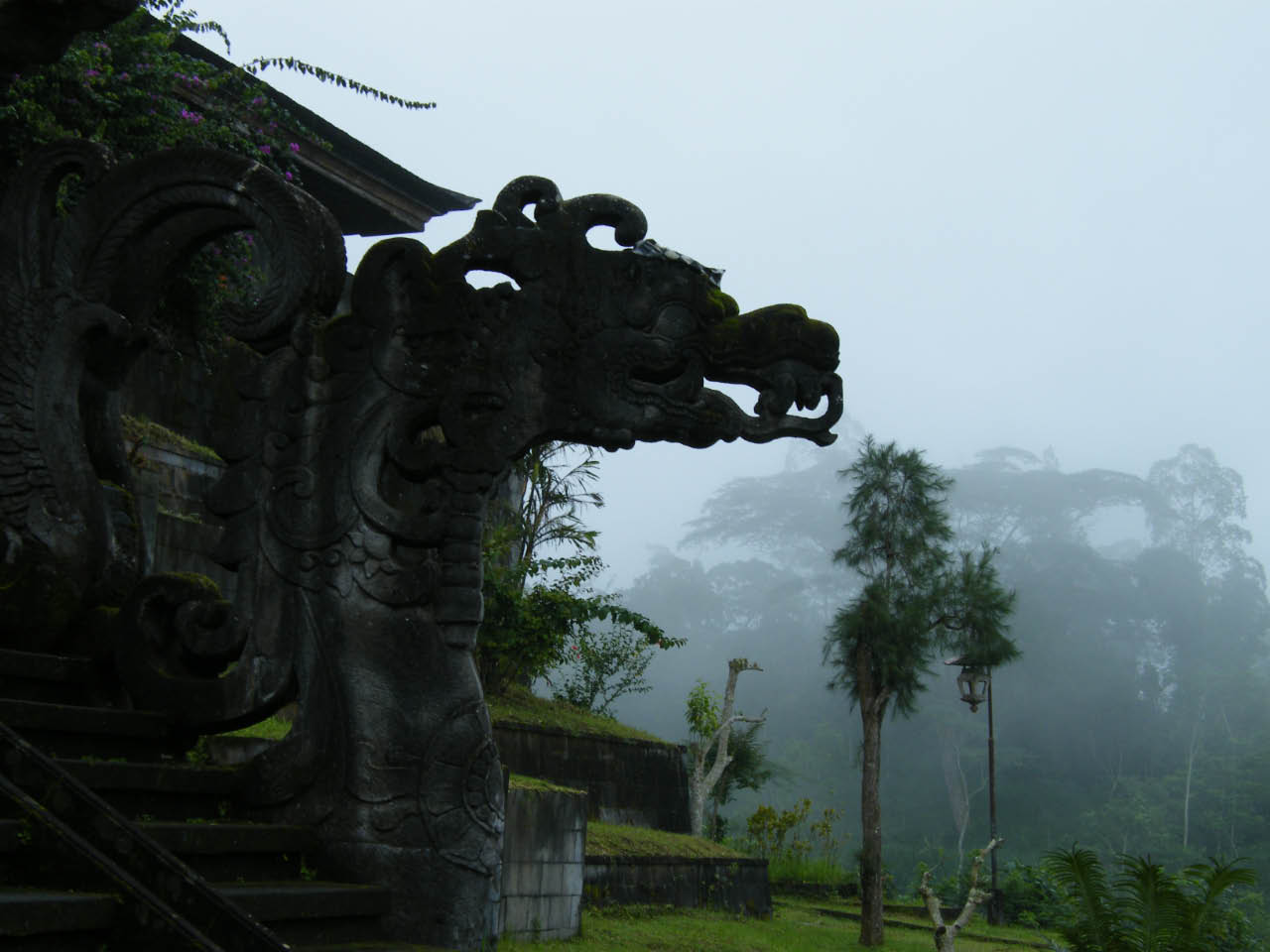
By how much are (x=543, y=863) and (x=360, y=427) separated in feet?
12.7

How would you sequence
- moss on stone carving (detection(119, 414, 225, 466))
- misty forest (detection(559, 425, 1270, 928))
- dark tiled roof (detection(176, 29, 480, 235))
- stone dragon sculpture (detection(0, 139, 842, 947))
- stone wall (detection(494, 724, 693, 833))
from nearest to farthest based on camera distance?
1. stone dragon sculpture (detection(0, 139, 842, 947))
2. moss on stone carving (detection(119, 414, 225, 466))
3. stone wall (detection(494, 724, 693, 833))
4. dark tiled roof (detection(176, 29, 480, 235))
5. misty forest (detection(559, 425, 1270, 928))

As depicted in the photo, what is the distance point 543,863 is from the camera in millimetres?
7223

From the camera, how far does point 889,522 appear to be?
51.5ft

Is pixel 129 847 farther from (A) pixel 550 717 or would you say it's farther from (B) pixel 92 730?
(A) pixel 550 717

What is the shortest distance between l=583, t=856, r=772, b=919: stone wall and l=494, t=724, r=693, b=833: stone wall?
110 cm

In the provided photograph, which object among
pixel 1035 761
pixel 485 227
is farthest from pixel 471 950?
pixel 1035 761

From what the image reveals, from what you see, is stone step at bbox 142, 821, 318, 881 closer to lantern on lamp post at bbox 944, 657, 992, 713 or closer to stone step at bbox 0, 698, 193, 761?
stone step at bbox 0, 698, 193, 761

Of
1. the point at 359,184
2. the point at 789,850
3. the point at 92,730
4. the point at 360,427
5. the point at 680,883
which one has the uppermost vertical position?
the point at 359,184

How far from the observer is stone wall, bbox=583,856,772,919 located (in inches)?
378

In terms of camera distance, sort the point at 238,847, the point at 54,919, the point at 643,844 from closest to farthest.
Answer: the point at 54,919 → the point at 238,847 → the point at 643,844

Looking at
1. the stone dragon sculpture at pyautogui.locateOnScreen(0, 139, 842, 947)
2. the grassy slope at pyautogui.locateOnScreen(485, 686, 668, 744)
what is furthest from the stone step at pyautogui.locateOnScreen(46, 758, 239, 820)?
the grassy slope at pyautogui.locateOnScreen(485, 686, 668, 744)

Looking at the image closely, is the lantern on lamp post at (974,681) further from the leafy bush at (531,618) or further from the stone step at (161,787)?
the stone step at (161,787)

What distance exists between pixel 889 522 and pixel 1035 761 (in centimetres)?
4490

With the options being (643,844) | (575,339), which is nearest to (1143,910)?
(643,844)
